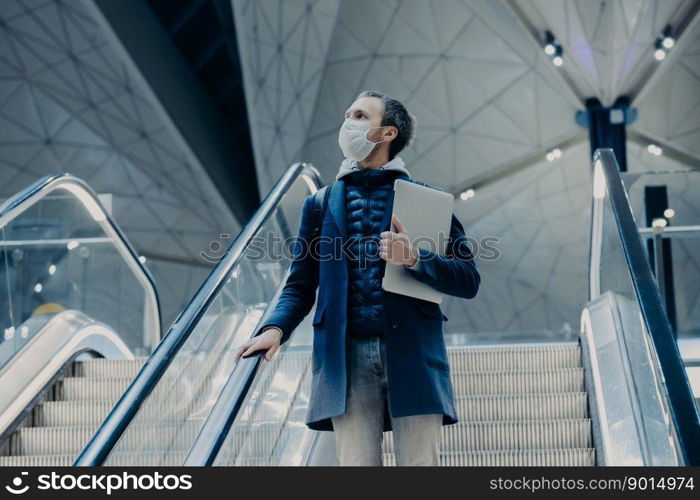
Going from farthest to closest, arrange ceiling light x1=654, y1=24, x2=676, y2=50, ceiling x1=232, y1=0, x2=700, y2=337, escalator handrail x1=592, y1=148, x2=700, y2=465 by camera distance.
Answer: ceiling x1=232, y1=0, x2=700, y2=337, ceiling light x1=654, y1=24, x2=676, y2=50, escalator handrail x1=592, y1=148, x2=700, y2=465

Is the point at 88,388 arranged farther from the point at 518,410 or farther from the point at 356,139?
the point at 356,139

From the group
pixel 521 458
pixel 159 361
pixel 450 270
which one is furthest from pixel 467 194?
pixel 450 270

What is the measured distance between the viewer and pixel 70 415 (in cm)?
697

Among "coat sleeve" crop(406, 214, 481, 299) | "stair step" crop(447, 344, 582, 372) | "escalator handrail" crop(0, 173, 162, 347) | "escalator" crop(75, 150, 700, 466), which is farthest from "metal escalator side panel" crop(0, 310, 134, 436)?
"coat sleeve" crop(406, 214, 481, 299)

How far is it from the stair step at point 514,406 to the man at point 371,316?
2.94 meters

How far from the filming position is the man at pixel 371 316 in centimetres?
358

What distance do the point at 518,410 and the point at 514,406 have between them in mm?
37

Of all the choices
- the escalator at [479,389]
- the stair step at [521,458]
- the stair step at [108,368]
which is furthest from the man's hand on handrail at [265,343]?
the stair step at [108,368]

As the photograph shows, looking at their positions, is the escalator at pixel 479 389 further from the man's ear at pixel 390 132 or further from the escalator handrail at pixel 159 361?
the man's ear at pixel 390 132

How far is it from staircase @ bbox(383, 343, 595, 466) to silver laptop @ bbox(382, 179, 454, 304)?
2507 millimetres

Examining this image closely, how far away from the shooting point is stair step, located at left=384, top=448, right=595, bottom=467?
19.3 ft

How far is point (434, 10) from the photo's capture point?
74.1ft

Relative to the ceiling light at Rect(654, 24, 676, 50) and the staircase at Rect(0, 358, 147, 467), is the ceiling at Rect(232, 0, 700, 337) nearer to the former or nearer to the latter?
the ceiling light at Rect(654, 24, 676, 50)
